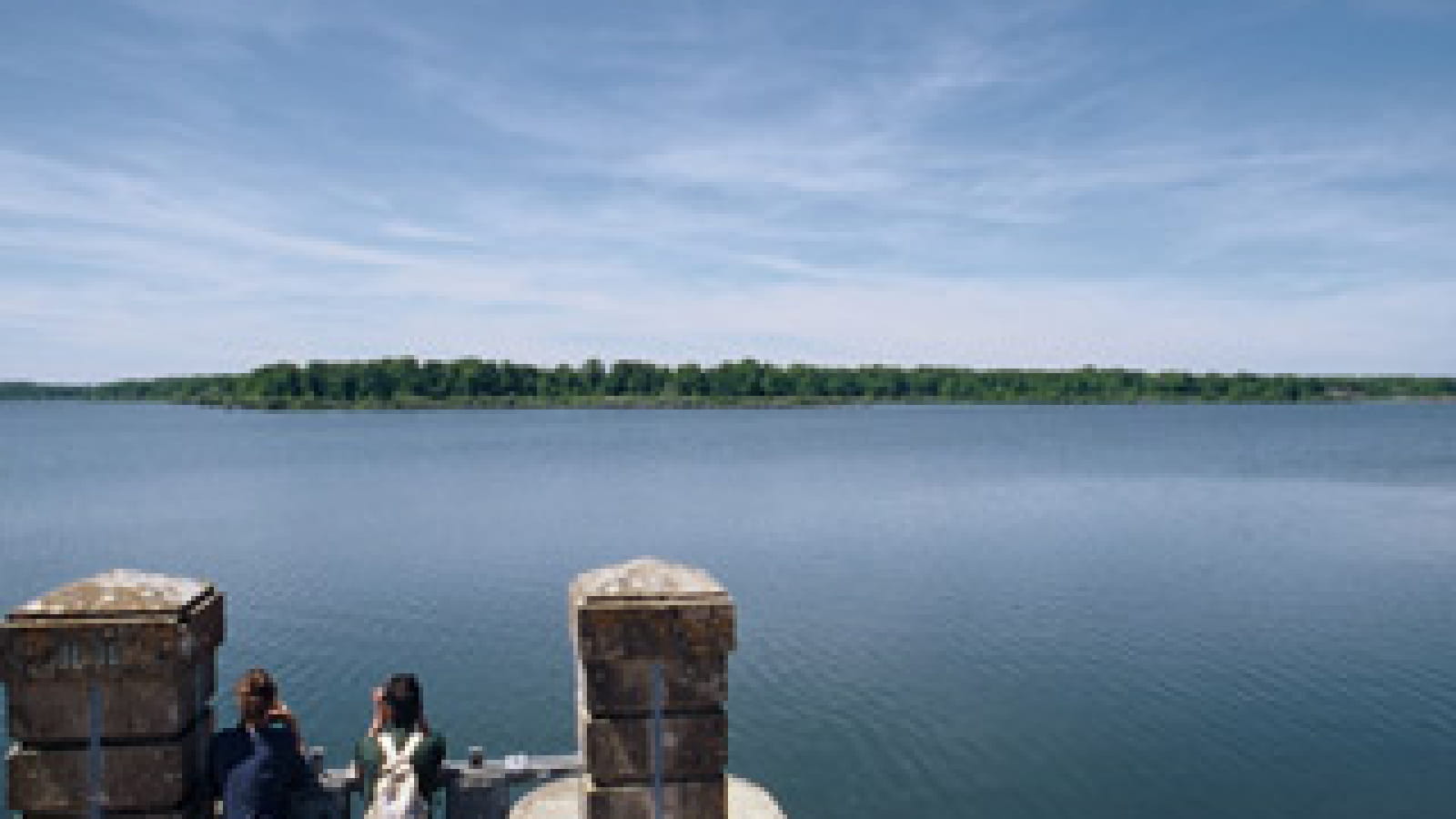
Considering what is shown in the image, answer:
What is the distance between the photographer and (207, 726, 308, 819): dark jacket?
5.53 metres

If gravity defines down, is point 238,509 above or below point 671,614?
below

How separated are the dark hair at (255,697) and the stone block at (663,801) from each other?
201 cm

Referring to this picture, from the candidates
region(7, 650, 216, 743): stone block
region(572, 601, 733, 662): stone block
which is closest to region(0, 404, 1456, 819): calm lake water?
region(572, 601, 733, 662): stone block

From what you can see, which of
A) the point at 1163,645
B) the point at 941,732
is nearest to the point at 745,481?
the point at 1163,645

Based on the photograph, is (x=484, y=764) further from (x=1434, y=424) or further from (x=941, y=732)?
(x=1434, y=424)

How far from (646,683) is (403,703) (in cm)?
198

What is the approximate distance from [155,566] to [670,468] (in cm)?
4886

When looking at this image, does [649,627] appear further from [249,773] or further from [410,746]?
[249,773]

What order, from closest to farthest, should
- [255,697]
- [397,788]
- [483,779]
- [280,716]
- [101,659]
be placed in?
[101,659], [255,697], [397,788], [280,716], [483,779]

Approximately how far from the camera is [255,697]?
5.82m

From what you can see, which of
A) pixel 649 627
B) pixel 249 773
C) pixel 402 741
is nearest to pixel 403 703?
pixel 402 741

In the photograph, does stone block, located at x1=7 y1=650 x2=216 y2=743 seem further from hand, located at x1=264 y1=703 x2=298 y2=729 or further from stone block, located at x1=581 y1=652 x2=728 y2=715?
stone block, located at x1=581 y1=652 x2=728 y2=715

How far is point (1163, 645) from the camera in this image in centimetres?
2744

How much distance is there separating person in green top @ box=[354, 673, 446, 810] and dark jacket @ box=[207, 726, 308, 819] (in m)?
0.46
